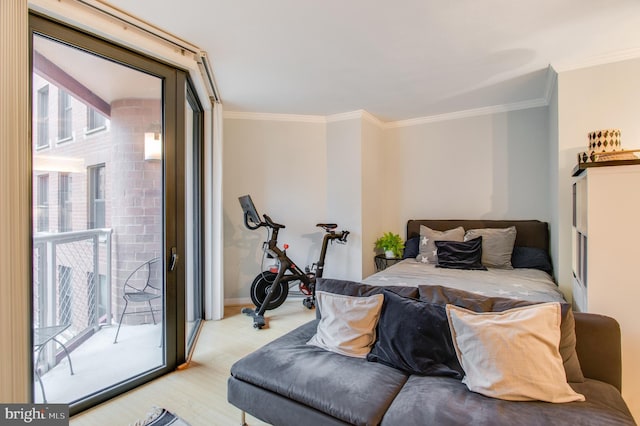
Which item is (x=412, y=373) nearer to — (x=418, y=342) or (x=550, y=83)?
(x=418, y=342)

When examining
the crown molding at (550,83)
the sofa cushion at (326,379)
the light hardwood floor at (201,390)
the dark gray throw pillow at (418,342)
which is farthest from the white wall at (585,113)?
the light hardwood floor at (201,390)

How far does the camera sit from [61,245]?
199 cm

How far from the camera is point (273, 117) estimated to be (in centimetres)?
449

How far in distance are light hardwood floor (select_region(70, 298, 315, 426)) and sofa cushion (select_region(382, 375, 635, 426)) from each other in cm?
104

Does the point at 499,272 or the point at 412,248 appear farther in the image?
the point at 412,248

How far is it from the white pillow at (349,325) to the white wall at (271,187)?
2.52 meters

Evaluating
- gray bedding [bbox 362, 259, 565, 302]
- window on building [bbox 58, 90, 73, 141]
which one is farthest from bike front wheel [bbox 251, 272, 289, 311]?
window on building [bbox 58, 90, 73, 141]

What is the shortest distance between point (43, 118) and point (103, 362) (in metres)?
1.69

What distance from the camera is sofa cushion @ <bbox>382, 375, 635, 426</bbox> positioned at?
129cm

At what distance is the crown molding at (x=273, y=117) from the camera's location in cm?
442

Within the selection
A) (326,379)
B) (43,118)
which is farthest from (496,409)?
(43,118)

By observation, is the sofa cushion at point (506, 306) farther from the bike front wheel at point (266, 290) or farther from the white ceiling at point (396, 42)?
the bike front wheel at point (266, 290)

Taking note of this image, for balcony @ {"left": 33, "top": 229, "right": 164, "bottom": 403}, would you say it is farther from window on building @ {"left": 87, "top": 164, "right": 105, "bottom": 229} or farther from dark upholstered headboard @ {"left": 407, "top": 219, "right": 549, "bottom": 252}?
dark upholstered headboard @ {"left": 407, "top": 219, "right": 549, "bottom": 252}

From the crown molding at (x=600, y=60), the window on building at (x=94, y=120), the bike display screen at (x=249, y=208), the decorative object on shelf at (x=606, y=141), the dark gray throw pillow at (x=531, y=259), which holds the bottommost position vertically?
the dark gray throw pillow at (x=531, y=259)
